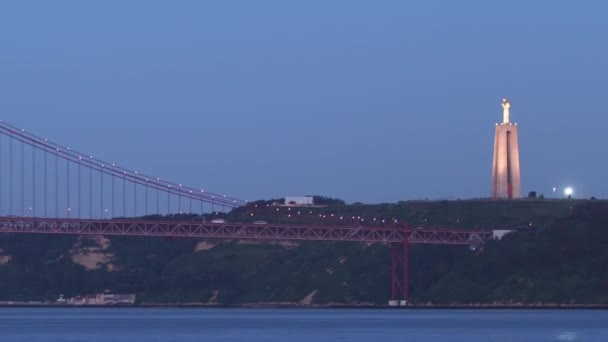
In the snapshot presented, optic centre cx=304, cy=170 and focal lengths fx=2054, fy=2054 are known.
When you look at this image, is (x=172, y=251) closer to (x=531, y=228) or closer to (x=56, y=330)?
(x=531, y=228)

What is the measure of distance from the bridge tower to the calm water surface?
21.3 metres

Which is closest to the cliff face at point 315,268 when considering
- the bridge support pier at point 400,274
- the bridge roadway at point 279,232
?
the bridge support pier at point 400,274

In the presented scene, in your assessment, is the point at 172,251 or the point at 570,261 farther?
the point at 172,251

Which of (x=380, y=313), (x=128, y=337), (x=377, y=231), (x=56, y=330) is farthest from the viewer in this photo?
(x=377, y=231)

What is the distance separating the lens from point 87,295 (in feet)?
537

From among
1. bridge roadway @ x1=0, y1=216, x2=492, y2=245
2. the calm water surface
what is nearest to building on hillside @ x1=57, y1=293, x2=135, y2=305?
bridge roadway @ x1=0, y1=216, x2=492, y2=245

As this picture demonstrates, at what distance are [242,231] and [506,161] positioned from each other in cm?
2406

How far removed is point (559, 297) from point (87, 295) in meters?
53.4

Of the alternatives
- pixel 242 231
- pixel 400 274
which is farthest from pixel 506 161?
pixel 242 231

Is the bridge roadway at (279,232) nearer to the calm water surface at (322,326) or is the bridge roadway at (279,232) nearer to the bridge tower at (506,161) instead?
the calm water surface at (322,326)

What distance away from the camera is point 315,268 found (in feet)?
476

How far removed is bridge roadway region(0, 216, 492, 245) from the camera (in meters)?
114

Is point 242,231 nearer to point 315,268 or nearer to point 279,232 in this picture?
point 279,232

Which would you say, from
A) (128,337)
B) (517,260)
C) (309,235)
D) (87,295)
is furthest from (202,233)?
(87,295)
